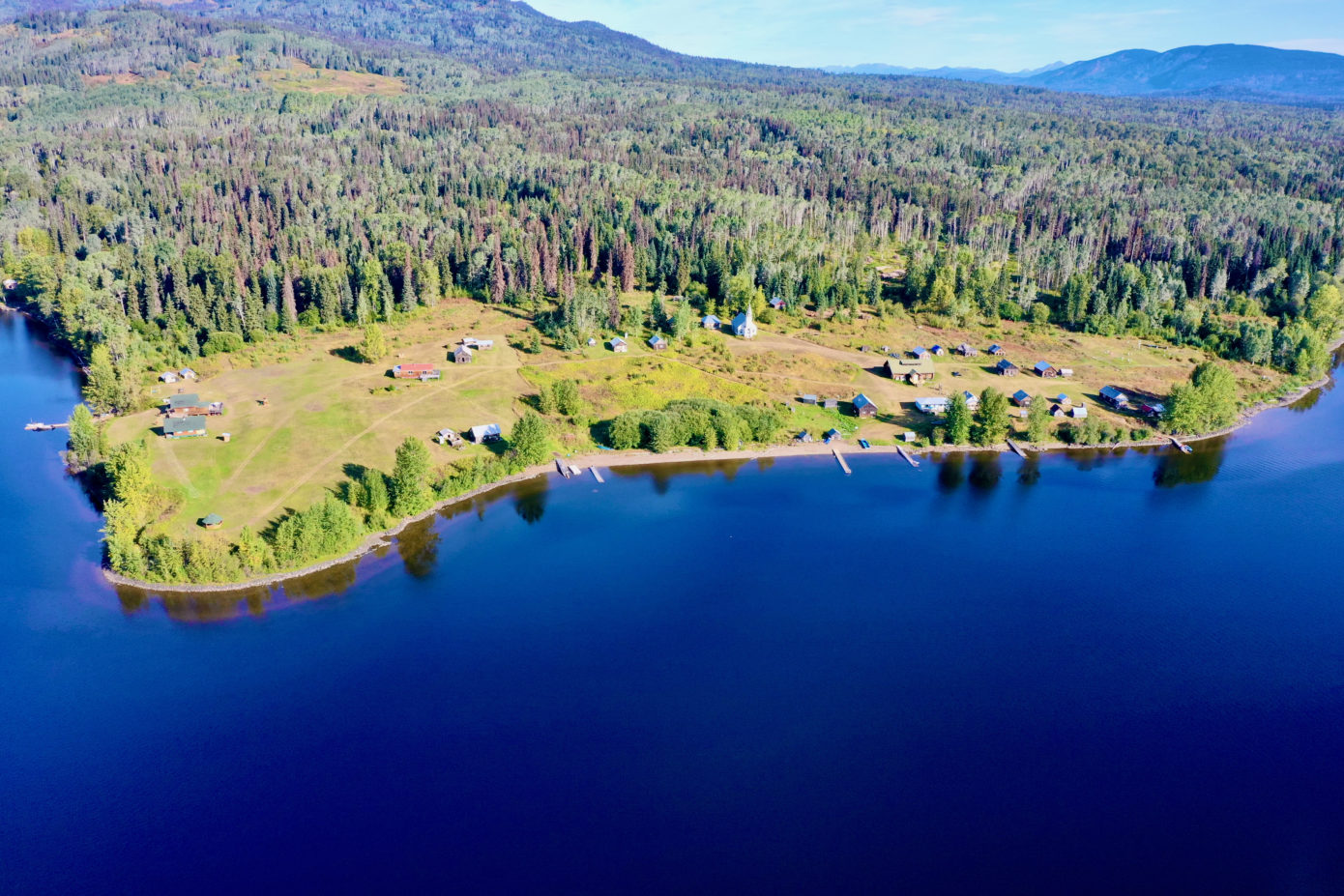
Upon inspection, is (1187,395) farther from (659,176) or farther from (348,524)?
(659,176)

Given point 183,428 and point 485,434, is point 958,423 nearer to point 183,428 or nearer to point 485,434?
point 485,434

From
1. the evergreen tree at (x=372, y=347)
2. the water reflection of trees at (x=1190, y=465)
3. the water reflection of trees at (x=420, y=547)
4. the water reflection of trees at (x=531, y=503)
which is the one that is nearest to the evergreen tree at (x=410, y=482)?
the water reflection of trees at (x=420, y=547)

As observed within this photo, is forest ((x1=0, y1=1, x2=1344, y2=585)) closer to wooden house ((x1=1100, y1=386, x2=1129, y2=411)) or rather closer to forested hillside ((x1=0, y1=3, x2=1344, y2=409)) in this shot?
forested hillside ((x1=0, y1=3, x2=1344, y2=409))

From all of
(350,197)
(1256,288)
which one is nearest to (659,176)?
(350,197)

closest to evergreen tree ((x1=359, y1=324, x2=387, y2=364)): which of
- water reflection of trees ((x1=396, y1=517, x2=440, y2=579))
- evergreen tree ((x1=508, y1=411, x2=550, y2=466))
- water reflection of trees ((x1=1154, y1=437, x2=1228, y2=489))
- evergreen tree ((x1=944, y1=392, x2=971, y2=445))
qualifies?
evergreen tree ((x1=508, y1=411, x2=550, y2=466))

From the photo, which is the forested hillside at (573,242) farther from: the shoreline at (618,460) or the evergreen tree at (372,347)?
the shoreline at (618,460)

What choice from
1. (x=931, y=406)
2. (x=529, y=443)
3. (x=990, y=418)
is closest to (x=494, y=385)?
(x=529, y=443)
